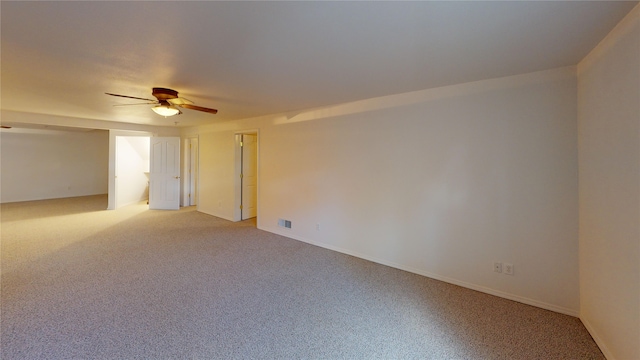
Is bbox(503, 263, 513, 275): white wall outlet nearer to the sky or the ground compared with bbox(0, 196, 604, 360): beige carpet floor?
nearer to the sky

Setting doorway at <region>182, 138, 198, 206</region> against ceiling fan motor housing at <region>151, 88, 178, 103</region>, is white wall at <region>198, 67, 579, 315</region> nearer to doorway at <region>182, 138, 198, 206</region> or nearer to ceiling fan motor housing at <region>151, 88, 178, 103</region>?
ceiling fan motor housing at <region>151, 88, 178, 103</region>

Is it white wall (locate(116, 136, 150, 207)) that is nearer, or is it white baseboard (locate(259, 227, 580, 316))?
white baseboard (locate(259, 227, 580, 316))

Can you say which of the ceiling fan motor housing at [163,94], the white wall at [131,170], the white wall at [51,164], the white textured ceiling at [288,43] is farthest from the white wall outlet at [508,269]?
the white wall at [51,164]

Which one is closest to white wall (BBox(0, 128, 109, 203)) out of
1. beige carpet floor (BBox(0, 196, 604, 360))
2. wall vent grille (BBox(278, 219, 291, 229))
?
beige carpet floor (BBox(0, 196, 604, 360))

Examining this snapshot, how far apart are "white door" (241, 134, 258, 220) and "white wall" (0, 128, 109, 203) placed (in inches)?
277

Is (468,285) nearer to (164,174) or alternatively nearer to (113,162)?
(164,174)

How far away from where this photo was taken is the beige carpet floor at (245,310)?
Result: 6.32 ft

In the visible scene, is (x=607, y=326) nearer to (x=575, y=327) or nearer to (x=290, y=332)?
(x=575, y=327)

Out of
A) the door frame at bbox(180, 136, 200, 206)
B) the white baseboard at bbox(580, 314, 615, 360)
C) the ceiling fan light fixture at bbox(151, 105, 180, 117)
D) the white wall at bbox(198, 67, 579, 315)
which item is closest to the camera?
the white baseboard at bbox(580, 314, 615, 360)

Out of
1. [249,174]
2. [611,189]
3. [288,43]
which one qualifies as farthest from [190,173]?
[611,189]

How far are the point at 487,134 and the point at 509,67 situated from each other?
683 millimetres

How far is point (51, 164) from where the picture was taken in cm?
813

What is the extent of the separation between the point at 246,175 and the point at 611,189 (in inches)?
226

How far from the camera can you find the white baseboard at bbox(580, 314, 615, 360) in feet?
6.02
